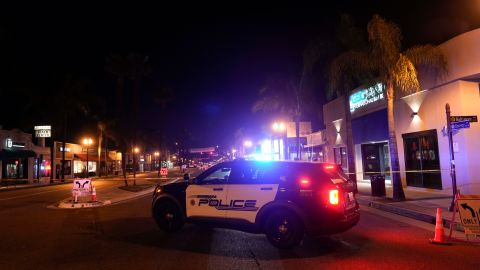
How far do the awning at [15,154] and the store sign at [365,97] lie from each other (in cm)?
3166

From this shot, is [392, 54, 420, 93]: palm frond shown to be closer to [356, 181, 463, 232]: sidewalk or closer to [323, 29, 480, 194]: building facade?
[323, 29, 480, 194]: building facade

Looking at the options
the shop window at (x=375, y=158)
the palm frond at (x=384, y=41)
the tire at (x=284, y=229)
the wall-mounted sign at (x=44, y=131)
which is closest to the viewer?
the tire at (x=284, y=229)

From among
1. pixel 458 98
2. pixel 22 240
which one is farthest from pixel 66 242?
pixel 458 98

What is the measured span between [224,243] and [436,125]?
49.4 ft

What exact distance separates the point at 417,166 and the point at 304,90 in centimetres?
1280

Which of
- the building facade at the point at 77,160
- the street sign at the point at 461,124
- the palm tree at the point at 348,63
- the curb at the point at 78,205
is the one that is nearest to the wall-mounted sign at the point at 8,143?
the building facade at the point at 77,160

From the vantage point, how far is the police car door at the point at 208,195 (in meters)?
10.1

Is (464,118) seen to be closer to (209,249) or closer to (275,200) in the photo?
(275,200)

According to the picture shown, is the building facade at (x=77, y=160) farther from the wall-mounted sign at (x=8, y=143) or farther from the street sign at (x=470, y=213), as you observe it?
the street sign at (x=470, y=213)

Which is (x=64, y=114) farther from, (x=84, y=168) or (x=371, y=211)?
(x=371, y=211)

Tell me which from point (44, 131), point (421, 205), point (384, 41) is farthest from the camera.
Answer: point (44, 131)

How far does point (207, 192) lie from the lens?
34.0 ft

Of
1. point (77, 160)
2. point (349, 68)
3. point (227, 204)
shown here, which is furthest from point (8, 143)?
point (227, 204)

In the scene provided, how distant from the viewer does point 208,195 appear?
10.3 metres
